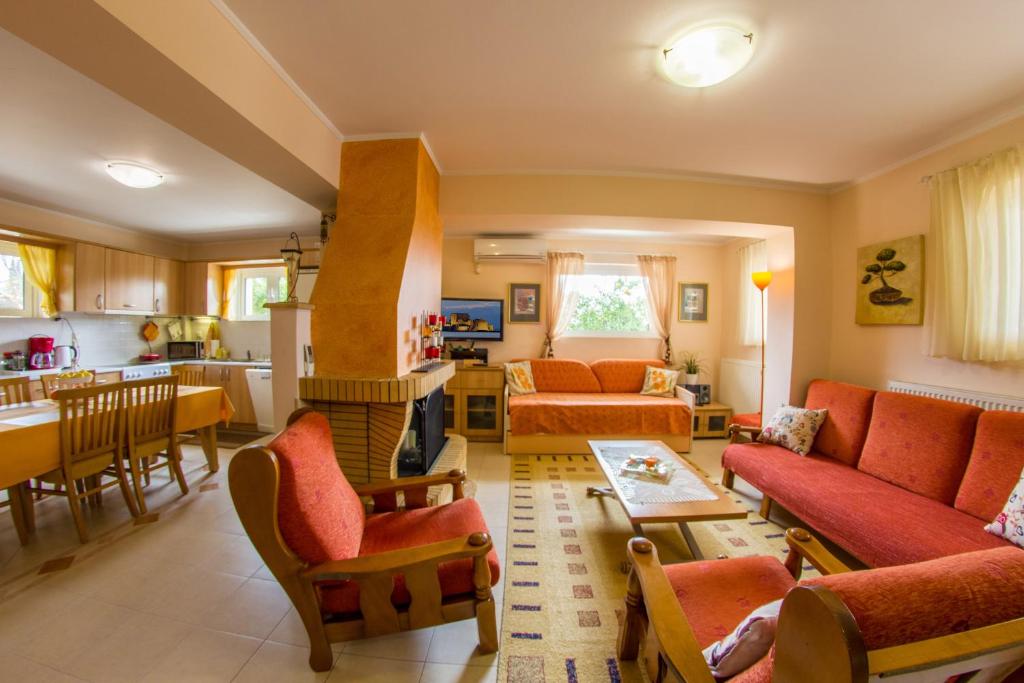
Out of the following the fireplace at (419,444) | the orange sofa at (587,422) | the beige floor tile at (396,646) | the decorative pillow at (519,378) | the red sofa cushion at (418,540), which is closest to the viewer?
the red sofa cushion at (418,540)

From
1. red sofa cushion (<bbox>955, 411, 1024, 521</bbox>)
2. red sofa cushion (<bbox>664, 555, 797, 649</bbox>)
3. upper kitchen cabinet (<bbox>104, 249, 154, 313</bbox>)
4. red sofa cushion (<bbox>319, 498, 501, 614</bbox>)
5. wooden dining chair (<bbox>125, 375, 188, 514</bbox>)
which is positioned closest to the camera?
red sofa cushion (<bbox>664, 555, 797, 649</bbox>)

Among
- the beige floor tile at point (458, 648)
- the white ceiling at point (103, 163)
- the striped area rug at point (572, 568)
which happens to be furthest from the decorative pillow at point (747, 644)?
the white ceiling at point (103, 163)

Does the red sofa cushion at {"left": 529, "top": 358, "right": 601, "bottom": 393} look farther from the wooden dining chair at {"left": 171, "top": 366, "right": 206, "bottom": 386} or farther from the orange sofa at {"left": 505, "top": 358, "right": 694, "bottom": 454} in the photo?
the wooden dining chair at {"left": 171, "top": 366, "right": 206, "bottom": 386}

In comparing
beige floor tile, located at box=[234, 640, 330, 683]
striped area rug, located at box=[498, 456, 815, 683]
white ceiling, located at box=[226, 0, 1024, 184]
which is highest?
white ceiling, located at box=[226, 0, 1024, 184]

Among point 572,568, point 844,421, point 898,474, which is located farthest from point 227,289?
point 898,474

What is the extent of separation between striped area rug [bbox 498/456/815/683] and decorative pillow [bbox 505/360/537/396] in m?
1.17

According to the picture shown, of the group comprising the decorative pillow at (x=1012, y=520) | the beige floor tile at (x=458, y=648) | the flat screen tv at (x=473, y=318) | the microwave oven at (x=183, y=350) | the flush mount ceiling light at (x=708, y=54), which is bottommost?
the beige floor tile at (x=458, y=648)

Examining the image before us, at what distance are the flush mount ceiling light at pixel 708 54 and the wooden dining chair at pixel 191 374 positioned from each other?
18.0ft

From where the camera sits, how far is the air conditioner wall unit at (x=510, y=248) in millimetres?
4188

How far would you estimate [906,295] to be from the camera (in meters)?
2.44

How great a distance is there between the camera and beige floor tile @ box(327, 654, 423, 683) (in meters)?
1.27

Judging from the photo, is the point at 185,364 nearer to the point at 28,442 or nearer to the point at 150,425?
the point at 150,425

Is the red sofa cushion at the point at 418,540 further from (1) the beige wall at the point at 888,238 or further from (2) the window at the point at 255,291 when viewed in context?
(2) the window at the point at 255,291

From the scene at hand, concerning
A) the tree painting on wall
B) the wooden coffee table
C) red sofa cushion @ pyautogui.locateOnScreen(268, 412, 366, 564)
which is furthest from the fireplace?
the tree painting on wall
